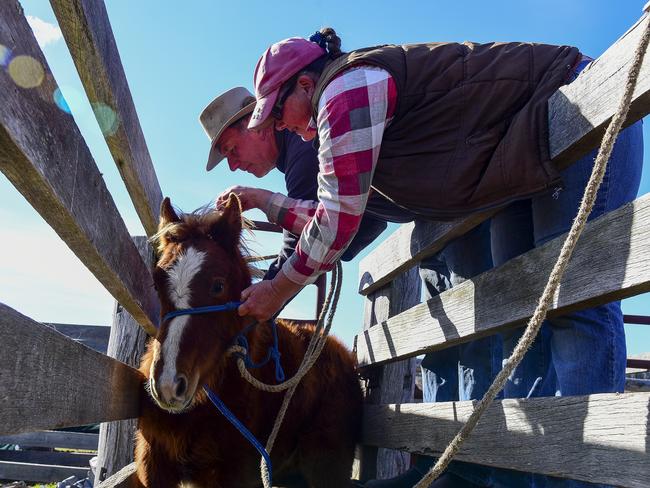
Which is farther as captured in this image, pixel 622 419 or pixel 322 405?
pixel 322 405

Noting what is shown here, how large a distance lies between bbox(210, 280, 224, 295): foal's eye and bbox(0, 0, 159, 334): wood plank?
55cm

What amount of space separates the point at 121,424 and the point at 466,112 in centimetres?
324

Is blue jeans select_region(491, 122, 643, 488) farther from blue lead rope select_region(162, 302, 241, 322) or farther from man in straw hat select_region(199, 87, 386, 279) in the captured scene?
man in straw hat select_region(199, 87, 386, 279)

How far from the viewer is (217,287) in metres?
3.03

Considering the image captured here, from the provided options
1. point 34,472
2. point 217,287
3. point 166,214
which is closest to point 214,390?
point 217,287

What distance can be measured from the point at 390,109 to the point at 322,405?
2.27 metres

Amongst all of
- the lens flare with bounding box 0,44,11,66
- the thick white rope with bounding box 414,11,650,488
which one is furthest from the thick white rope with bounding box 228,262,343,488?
the lens flare with bounding box 0,44,11,66

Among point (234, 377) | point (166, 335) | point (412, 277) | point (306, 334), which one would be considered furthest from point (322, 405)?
point (166, 335)

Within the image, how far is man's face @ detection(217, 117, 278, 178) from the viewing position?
13.7 feet

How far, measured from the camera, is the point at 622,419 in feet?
5.15

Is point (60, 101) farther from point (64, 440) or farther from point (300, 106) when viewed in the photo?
point (64, 440)

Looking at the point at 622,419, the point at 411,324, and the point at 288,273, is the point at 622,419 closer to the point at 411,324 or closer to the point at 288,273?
the point at 288,273

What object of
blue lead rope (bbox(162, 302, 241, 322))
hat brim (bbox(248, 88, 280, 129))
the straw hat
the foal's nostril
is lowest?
the foal's nostril

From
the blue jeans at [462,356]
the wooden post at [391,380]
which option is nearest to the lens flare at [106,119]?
the blue jeans at [462,356]
